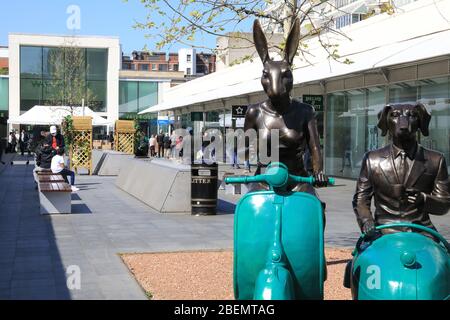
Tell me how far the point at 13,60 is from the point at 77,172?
33.8 metres

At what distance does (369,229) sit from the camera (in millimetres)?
3832

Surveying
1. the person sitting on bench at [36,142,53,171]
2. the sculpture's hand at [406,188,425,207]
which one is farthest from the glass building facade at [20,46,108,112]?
the sculpture's hand at [406,188,425,207]

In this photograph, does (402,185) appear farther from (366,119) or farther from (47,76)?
(47,76)

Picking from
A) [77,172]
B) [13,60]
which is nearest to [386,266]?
[77,172]

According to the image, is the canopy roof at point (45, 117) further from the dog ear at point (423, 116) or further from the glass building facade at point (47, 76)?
the dog ear at point (423, 116)

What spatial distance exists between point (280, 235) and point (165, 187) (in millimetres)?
9947

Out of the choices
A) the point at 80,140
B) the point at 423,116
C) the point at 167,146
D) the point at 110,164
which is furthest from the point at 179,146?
the point at 423,116

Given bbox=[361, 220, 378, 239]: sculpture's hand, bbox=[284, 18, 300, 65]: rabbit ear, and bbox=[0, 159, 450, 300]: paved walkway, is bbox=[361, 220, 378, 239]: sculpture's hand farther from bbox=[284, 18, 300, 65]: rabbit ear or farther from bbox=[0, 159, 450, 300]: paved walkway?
bbox=[0, 159, 450, 300]: paved walkway

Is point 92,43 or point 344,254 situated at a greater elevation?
point 92,43

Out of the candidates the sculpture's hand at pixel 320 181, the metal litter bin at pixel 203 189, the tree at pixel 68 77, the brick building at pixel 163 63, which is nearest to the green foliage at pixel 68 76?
the tree at pixel 68 77

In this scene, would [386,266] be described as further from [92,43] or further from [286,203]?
[92,43]

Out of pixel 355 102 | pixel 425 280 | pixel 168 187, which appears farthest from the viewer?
pixel 355 102

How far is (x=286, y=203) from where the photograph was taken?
3723 millimetres

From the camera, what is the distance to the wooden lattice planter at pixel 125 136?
94.5ft
